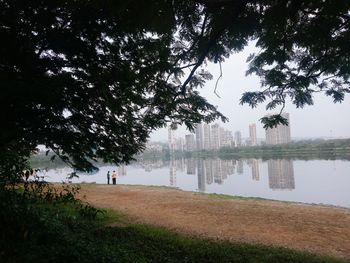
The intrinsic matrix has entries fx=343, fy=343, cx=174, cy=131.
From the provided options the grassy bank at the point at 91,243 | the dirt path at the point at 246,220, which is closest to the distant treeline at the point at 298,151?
the dirt path at the point at 246,220

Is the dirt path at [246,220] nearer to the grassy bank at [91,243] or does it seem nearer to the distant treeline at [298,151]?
the grassy bank at [91,243]

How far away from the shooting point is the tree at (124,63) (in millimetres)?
4781

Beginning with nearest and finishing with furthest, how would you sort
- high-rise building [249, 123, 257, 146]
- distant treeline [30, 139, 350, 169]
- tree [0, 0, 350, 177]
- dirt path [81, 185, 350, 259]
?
tree [0, 0, 350, 177] < dirt path [81, 185, 350, 259] < distant treeline [30, 139, 350, 169] < high-rise building [249, 123, 257, 146]

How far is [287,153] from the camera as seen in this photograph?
284 feet

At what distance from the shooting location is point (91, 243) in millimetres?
6180

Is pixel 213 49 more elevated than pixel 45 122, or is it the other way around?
pixel 213 49

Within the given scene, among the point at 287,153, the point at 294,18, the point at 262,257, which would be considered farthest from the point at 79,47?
the point at 287,153

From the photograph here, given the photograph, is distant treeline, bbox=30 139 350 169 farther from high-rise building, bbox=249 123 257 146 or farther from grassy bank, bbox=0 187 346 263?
grassy bank, bbox=0 187 346 263

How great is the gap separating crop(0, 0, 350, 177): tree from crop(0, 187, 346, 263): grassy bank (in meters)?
1.05

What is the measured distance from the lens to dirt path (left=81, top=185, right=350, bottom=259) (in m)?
9.11

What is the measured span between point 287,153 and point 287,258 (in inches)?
3292

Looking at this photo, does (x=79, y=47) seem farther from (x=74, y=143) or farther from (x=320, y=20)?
(x=320, y=20)

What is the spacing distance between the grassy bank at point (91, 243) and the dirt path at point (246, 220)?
115cm

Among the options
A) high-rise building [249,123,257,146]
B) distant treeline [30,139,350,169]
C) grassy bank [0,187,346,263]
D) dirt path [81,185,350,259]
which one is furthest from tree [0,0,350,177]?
high-rise building [249,123,257,146]
